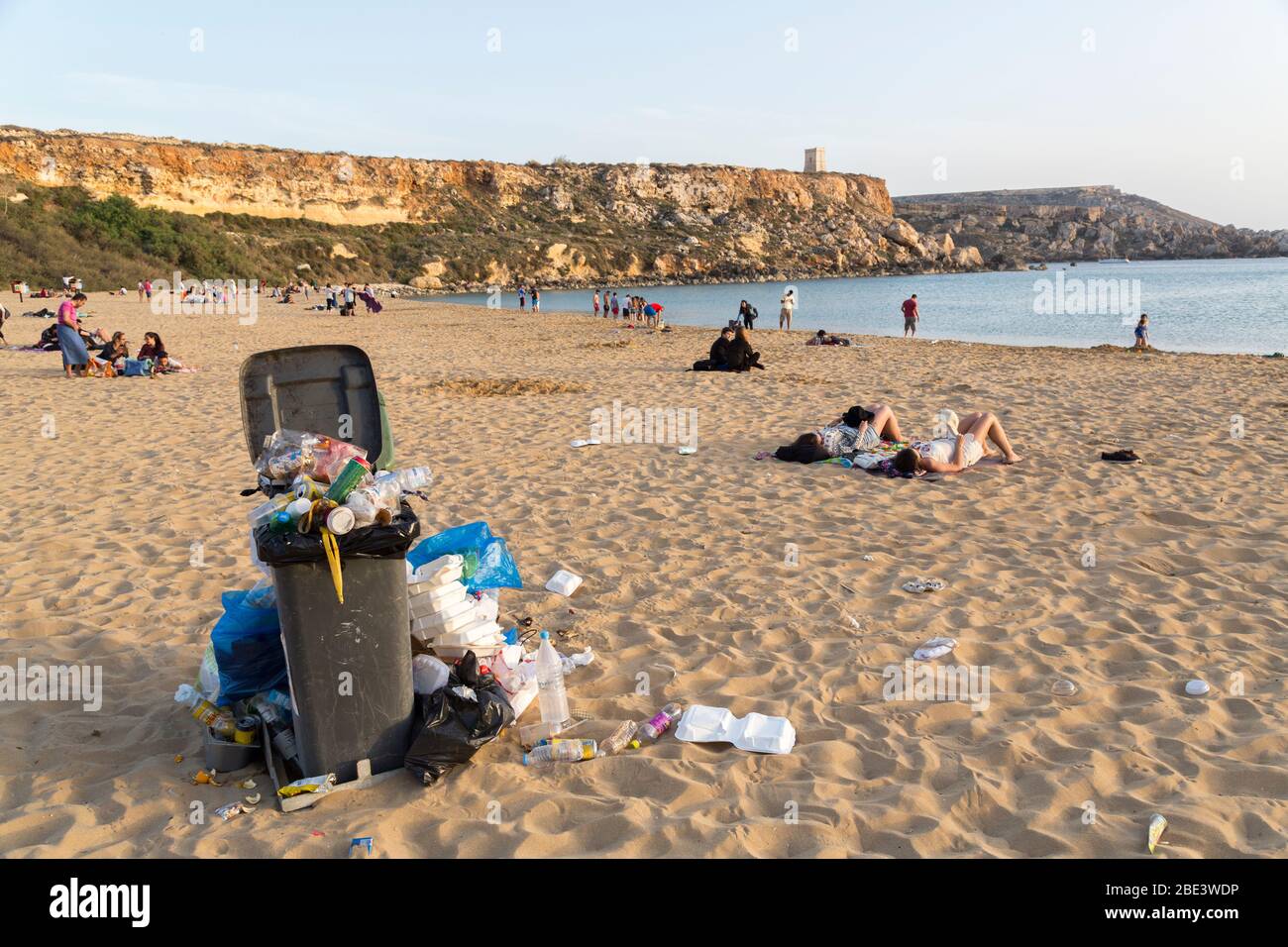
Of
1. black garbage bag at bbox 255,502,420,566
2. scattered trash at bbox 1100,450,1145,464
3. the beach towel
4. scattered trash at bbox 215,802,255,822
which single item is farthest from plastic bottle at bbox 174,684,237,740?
the beach towel

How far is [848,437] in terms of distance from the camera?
832 centimetres

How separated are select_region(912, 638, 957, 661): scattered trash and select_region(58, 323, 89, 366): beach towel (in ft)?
48.8

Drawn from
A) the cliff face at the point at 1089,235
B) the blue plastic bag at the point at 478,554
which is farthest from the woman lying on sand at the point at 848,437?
the cliff face at the point at 1089,235

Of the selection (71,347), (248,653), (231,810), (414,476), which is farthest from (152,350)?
(231,810)

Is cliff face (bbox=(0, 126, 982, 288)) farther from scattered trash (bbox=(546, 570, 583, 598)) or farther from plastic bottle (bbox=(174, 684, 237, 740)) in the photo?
plastic bottle (bbox=(174, 684, 237, 740))

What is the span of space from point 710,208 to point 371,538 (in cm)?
9639

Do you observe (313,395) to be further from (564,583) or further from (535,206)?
(535,206)

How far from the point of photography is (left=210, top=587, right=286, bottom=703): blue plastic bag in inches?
136

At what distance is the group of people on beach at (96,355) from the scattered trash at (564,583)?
1202cm

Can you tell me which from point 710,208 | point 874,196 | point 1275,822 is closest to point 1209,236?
point 874,196

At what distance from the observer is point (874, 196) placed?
111 metres

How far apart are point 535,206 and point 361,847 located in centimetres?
8613
